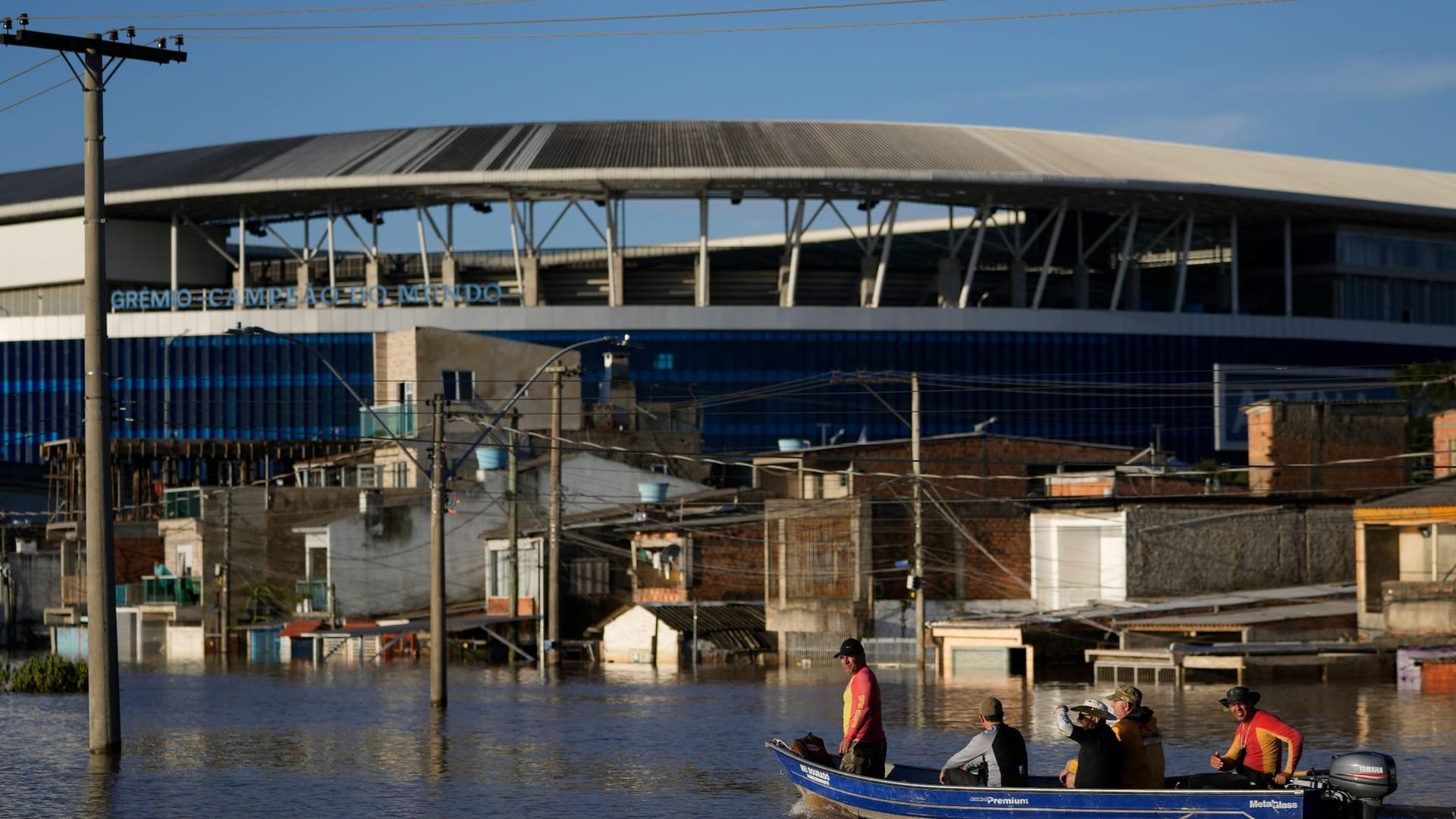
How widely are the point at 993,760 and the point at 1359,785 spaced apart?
386cm

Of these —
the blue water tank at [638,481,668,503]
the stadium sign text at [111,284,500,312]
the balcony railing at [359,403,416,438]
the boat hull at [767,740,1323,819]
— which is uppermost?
the stadium sign text at [111,284,500,312]

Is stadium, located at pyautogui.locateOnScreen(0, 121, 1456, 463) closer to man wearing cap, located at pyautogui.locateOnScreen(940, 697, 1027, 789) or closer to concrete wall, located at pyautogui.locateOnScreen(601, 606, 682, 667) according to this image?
concrete wall, located at pyautogui.locateOnScreen(601, 606, 682, 667)

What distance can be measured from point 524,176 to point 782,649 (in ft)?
164

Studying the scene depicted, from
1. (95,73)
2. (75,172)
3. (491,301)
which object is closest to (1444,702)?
(95,73)

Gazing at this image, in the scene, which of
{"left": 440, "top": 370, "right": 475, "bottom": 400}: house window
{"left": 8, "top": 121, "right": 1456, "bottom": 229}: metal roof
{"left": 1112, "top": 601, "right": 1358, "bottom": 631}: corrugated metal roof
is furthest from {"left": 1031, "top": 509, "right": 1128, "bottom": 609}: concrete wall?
{"left": 8, "top": 121, "right": 1456, "bottom": 229}: metal roof

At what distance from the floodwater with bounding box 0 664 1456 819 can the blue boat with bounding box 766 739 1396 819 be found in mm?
3656

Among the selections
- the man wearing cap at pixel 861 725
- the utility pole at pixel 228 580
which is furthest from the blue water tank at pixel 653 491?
the man wearing cap at pixel 861 725

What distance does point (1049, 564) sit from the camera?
197ft

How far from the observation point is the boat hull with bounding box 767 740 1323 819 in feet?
68.0

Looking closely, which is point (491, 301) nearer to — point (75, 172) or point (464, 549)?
point (75, 172)

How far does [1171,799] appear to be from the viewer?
2089 centimetres

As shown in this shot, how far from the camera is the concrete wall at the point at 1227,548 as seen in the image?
57094 millimetres

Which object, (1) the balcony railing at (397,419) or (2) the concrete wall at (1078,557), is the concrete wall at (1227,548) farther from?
(1) the balcony railing at (397,419)

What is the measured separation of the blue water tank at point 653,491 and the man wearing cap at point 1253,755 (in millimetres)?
48038
